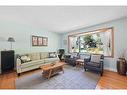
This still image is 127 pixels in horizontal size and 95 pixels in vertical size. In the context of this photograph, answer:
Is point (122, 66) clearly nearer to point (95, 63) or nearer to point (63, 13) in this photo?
point (95, 63)

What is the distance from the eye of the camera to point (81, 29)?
5402 mm

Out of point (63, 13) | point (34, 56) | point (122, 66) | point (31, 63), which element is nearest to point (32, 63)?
point (31, 63)

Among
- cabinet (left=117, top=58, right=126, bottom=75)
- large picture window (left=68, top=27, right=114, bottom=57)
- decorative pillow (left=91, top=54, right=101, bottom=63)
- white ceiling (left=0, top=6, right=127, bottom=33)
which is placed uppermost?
white ceiling (left=0, top=6, right=127, bottom=33)

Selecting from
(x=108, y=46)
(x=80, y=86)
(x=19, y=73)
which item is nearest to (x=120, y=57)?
(x=108, y=46)

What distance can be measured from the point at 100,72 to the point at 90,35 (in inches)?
94.2

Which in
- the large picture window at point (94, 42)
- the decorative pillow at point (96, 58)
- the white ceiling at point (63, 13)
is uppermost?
the white ceiling at point (63, 13)

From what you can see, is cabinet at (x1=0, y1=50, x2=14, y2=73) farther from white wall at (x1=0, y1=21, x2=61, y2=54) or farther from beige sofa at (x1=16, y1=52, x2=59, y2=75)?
beige sofa at (x1=16, y1=52, x2=59, y2=75)

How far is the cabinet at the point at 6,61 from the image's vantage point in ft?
11.8

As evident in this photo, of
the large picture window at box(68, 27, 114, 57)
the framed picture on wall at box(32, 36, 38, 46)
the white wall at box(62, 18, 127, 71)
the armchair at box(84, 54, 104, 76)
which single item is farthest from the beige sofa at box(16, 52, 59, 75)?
the white wall at box(62, 18, 127, 71)

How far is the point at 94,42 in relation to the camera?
5031 millimetres

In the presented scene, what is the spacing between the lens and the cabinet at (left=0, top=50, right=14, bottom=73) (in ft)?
11.8

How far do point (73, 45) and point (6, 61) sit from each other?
158 inches

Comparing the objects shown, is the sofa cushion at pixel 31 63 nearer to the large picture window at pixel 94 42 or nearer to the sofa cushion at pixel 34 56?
the sofa cushion at pixel 34 56

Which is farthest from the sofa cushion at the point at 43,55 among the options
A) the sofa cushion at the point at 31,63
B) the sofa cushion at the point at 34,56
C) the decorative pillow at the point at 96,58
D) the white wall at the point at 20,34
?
the decorative pillow at the point at 96,58
